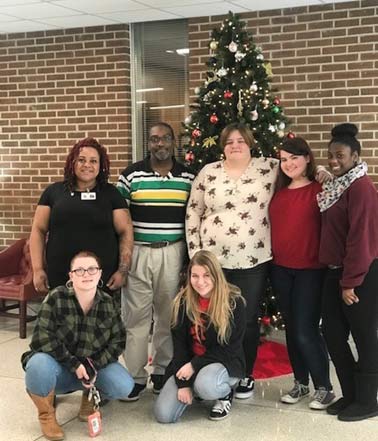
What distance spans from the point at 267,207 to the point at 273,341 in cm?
167

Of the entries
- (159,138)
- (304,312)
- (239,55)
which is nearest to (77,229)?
(159,138)

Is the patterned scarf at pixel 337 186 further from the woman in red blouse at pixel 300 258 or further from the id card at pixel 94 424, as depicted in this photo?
the id card at pixel 94 424

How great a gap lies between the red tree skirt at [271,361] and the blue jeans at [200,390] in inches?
31.6

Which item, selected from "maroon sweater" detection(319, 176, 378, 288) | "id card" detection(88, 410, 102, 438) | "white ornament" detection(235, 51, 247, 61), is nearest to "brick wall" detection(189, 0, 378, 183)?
"white ornament" detection(235, 51, 247, 61)

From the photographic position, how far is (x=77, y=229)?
3.32 meters

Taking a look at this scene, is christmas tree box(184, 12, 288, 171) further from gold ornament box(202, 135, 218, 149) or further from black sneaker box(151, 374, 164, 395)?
black sneaker box(151, 374, 164, 395)

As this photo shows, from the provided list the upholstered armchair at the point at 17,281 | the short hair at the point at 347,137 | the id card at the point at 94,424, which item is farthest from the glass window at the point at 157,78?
the id card at the point at 94,424

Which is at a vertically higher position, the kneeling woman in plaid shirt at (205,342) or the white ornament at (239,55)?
the white ornament at (239,55)

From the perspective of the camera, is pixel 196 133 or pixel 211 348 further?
pixel 196 133

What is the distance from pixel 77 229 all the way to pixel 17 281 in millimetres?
2219

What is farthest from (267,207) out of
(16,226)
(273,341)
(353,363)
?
(16,226)

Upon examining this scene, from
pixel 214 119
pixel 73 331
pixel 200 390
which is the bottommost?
pixel 200 390

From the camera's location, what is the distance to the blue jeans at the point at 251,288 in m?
3.40

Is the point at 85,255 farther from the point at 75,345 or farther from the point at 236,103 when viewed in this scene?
the point at 236,103
